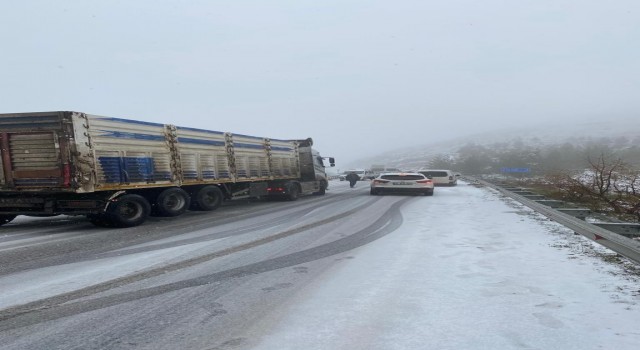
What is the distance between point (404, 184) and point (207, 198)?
9766 millimetres

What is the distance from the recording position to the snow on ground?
127 inches

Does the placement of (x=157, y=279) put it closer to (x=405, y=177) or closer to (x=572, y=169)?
(x=405, y=177)

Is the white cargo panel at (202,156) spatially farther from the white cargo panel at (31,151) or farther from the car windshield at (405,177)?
the car windshield at (405,177)

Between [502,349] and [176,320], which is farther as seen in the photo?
[176,320]

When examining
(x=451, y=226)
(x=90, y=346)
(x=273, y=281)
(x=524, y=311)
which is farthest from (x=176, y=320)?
(x=451, y=226)

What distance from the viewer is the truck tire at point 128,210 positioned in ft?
33.3

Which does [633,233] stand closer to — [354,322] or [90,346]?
[354,322]

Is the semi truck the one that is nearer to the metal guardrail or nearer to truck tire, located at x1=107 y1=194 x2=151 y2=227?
truck tire, located at x1=107 y1=194 x2=151 y2=227

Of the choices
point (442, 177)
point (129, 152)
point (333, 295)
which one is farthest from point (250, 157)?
point (442, 177)

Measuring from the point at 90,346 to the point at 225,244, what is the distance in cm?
432

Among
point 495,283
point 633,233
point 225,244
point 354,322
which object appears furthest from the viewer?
point 225,244

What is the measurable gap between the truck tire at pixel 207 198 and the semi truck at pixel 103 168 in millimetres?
33

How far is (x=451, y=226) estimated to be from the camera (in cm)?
920

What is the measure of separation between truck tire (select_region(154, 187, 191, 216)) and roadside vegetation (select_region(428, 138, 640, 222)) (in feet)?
37.5
